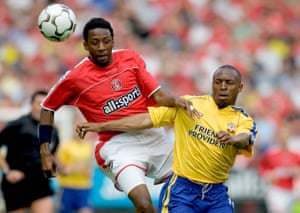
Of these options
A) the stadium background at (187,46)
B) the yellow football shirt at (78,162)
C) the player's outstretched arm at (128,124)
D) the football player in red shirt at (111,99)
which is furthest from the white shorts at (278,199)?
the player's outstretched arm at (128,124)

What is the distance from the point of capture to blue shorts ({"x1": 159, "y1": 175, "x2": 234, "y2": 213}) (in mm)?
9570

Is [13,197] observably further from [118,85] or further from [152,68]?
[152,68]

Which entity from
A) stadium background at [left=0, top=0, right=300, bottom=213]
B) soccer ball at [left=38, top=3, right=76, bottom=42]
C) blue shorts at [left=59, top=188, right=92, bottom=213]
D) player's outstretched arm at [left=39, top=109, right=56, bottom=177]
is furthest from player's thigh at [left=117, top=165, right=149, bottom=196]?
stadium background at [left=0, top=0, right=300, bottom=213]

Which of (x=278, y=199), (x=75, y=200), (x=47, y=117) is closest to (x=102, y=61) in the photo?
(x=47, y=117)

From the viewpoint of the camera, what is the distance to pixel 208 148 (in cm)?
958

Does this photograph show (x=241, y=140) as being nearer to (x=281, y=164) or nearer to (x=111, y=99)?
(x=111, y=99)

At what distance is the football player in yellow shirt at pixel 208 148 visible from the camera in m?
9.54

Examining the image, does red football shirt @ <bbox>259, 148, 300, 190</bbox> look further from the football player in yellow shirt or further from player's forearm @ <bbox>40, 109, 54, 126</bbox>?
player's forearm @ <bbox>40, 109, 54, 126</bbox>

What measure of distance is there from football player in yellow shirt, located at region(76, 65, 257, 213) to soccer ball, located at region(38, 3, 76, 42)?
1.00 meters

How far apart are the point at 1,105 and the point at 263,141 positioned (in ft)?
16.0

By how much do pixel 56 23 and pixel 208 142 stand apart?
1.93 metres

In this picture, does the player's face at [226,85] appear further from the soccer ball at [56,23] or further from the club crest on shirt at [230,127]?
the soccer ball at [56,23]

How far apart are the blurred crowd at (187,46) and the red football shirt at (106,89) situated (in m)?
8.62

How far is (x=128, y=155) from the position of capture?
1005cm
